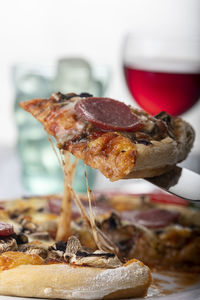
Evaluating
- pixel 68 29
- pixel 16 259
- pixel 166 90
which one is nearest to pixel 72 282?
pixel 16 259

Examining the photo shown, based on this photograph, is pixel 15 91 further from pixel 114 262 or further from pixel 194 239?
pixel 114 262

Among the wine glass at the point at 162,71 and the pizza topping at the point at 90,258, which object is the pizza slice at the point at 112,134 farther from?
the wine glass at the point at 162,71

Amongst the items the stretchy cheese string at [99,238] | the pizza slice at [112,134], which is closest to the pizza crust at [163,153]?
the pizza slice at [112,134]

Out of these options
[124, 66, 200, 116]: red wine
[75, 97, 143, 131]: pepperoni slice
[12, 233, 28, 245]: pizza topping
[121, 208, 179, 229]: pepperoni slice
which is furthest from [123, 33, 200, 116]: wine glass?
[12, 233, 28, 245]: pizza topping

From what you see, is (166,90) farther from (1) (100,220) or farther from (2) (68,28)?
(2) (68,28)

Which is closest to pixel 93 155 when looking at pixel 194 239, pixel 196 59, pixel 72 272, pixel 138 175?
pixel 138 175
